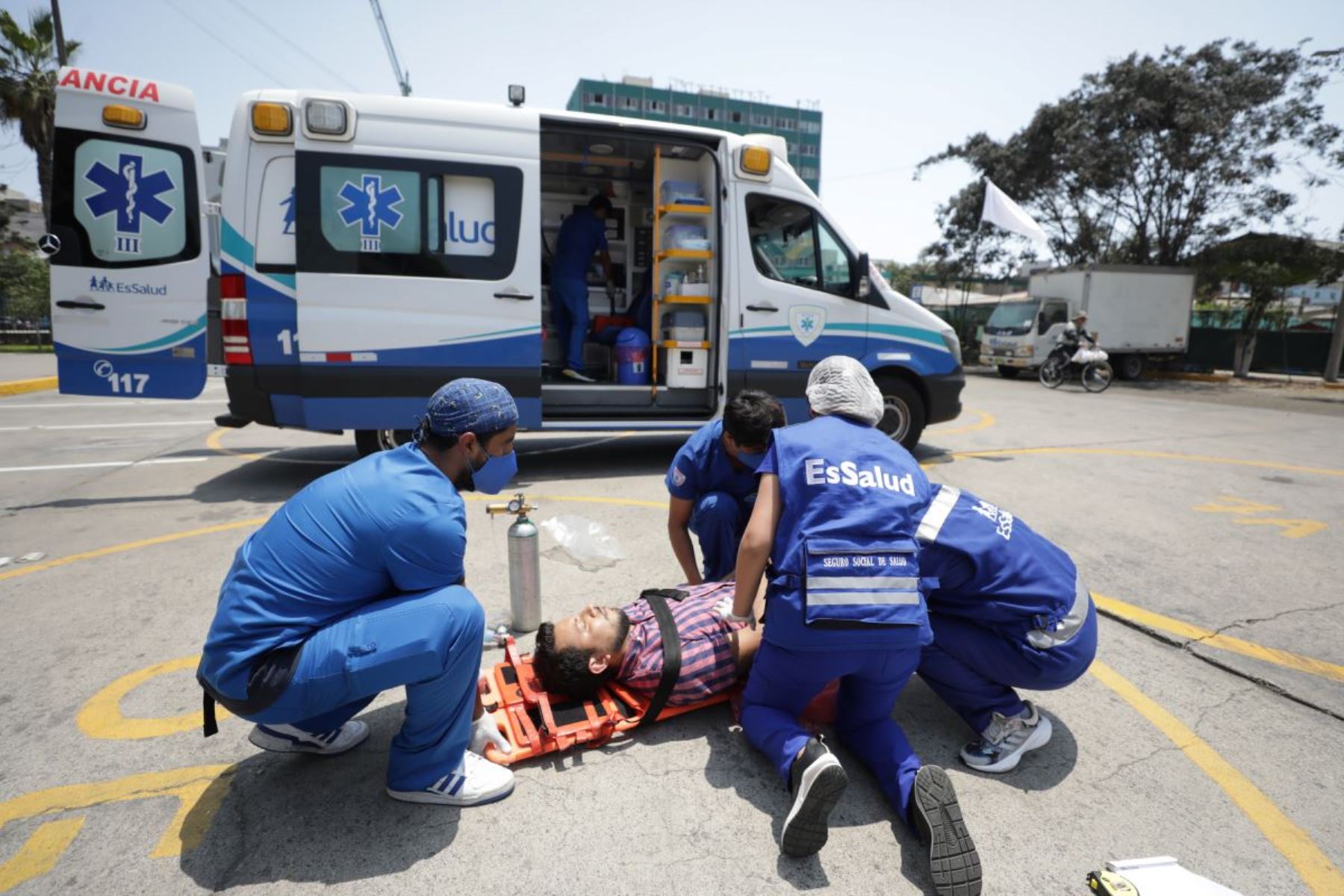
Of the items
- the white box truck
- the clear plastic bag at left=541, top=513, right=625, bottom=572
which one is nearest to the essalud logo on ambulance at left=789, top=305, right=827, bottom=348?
the clear plastic bag at left=541, top=513, right=625, bottom=572

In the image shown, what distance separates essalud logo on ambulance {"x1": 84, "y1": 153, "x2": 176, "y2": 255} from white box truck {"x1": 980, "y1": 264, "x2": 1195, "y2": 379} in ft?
61.0

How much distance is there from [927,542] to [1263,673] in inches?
76.1

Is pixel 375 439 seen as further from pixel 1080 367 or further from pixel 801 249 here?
→ pixel 1080 367

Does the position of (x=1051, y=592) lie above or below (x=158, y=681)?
above

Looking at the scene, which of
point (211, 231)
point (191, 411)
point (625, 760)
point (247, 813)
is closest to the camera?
point (247, 813)

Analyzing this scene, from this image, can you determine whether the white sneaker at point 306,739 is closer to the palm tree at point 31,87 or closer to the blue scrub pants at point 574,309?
the blue scrub pants at point 574,309

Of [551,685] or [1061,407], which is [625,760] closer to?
[551,685]

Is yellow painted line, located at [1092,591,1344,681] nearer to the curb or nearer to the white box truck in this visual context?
the white box truck

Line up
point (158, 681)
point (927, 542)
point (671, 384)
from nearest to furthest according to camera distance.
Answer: point (927, 542), point (158, 681), point (671, 384)

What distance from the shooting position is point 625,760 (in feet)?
7.64

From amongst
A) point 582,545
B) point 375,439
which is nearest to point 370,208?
point 375,439

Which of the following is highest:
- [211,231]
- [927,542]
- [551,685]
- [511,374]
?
[211,231]

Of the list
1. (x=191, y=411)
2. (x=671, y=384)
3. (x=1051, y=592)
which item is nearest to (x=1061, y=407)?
(x=671, y=384)

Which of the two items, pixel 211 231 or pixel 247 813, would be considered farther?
pixel 211 231
